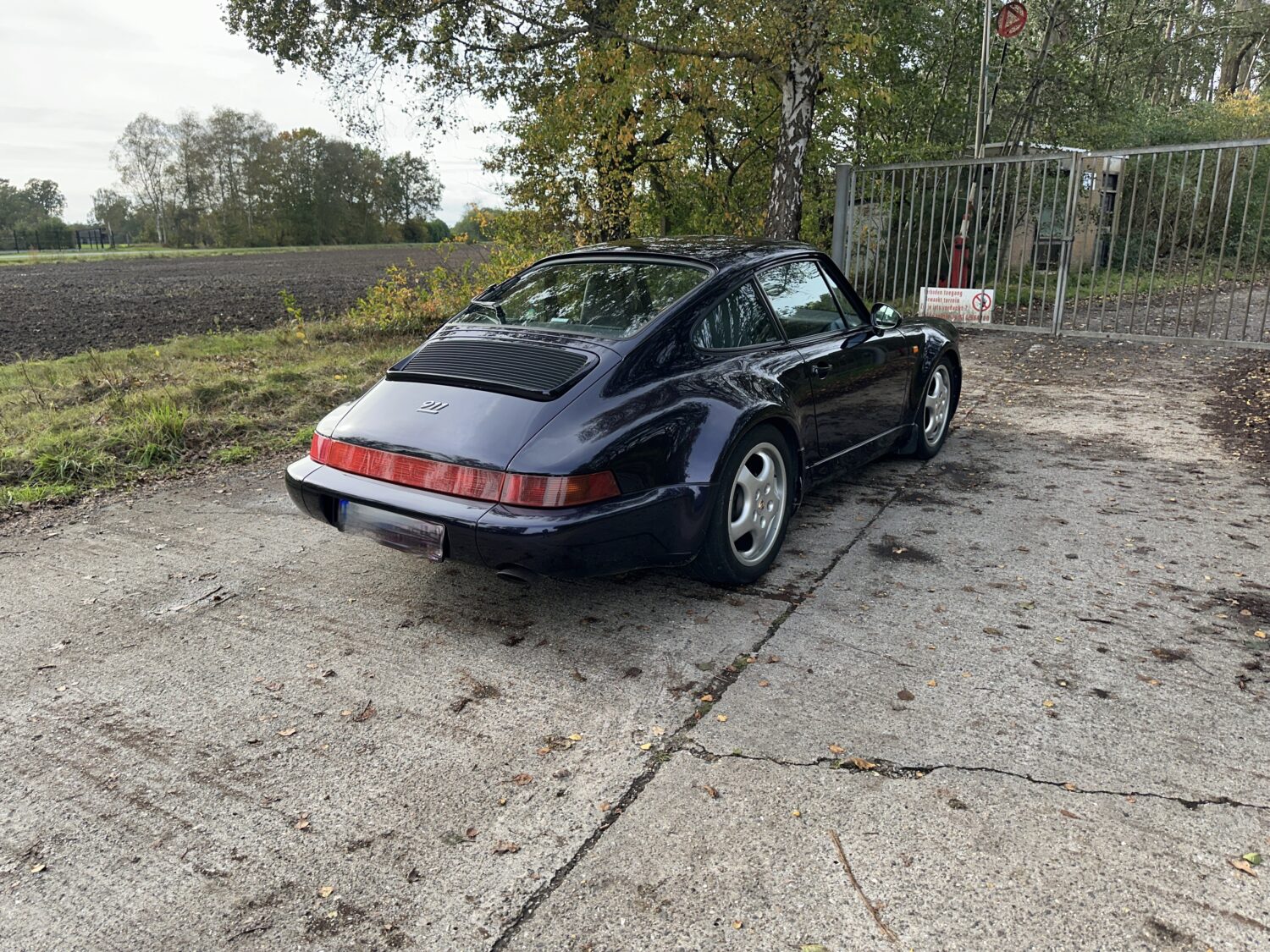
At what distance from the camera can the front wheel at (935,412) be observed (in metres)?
5.77

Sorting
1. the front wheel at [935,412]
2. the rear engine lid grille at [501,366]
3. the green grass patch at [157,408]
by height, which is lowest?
the green grass patch at [157,408]

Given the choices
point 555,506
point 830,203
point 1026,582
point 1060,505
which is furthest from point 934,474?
point 830,203

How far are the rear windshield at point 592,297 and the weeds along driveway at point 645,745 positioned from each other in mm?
1184

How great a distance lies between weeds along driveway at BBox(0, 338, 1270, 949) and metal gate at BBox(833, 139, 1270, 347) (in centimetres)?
703

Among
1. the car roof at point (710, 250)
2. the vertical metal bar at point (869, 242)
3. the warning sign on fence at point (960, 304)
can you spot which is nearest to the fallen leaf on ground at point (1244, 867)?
the car roof at point (710, 250)

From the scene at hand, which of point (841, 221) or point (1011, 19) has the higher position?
point (1011, 19)

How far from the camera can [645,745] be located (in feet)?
9.02

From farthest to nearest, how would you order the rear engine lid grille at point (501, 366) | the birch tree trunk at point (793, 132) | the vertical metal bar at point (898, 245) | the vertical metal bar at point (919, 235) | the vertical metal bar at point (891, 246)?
the vertical metal bar at point (891, 246) → the vertical metal bar at point (898, 245) → the vertical metal bar at point (919, 235) → the birch tree trunk at point (793, 132) → the rear engine lid grille at point (501, 366)

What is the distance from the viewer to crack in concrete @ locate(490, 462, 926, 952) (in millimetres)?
2088

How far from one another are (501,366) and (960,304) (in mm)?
9982

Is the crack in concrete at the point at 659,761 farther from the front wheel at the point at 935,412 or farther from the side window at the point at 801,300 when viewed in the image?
the front wheel at the point at 935,412

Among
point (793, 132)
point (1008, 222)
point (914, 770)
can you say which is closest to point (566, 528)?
point (914, 770)

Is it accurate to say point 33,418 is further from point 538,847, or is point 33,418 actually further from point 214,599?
point 538,847

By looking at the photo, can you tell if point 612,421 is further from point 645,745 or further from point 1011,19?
point 1011,19
